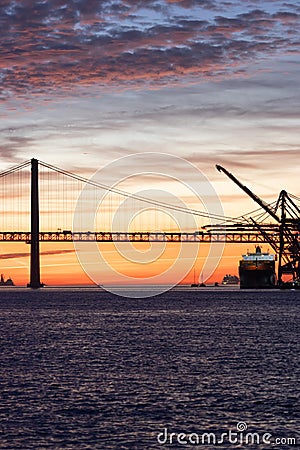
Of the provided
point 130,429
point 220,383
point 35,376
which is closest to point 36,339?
point 35,376

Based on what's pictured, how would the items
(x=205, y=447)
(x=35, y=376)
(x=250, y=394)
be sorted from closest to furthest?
(x=205, y=447)
(x=250, y=394)
(x=35, y=376)

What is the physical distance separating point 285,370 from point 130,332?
115 ft

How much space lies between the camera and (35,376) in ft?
165

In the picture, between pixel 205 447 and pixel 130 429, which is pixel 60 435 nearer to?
pixel 130 429

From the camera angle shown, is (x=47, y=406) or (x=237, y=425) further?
(x=47, y=406)

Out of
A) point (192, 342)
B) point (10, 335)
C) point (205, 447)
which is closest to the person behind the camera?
point (205, 447)

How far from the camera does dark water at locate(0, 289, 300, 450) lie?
34.8 meters
